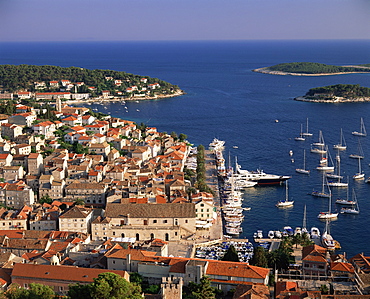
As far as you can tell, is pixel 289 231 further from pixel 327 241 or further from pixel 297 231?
pixel 327 241

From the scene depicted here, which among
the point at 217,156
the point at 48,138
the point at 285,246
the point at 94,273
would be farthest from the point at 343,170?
the point at 94,273

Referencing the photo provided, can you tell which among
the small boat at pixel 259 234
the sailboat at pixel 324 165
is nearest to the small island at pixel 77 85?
the sailboat at pixel 324 165

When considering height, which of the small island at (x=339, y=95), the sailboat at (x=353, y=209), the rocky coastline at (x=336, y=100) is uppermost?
the small island at (x=339, y=95)

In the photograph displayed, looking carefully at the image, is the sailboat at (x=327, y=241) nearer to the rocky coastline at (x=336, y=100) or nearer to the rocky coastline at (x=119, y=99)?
the rocky coastline at (x=336, y=100)

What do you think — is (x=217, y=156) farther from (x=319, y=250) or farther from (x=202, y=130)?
(x=319, y=250)

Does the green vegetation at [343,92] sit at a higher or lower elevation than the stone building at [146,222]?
higher

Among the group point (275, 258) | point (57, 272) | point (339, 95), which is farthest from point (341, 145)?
point (57, 272)

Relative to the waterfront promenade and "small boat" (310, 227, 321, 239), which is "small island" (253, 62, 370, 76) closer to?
the waterfront promenade
